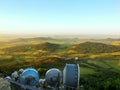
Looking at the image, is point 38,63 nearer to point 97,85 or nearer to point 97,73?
point 97,73

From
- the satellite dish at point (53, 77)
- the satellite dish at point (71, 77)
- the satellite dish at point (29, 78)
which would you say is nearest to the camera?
the satellite dish at point (71, 77)

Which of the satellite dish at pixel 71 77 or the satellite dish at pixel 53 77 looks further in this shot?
the satellite dish at pixel 53 77

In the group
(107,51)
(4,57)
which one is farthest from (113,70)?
(4,57)

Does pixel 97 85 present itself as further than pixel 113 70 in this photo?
No

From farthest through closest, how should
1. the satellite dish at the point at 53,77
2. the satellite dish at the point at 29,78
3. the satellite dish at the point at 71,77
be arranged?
1. the satellite dish at the point at 53,77
2. the satellite dish at the point at 29,78
3. the satellite dish at the point at 71,77

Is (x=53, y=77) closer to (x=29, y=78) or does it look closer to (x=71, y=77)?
(x=29, y=78)

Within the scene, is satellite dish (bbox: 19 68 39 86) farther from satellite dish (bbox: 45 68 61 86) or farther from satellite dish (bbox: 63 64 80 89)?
satellite dish (bbox: 63 64 80 89)

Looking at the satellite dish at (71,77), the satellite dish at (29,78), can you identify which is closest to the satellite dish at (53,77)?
the satellite dish at (29,78)

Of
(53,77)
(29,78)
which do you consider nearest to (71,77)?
(53,77)

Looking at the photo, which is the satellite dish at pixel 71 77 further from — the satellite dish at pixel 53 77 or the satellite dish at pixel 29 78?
the satellite dish at pixel 29 78

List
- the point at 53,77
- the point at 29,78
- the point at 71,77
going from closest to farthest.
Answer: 1. the point at 71,77
2. the point at 29,78
3. the point at 53,77

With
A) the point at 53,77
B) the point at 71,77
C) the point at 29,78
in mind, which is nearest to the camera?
the point at 71,77
